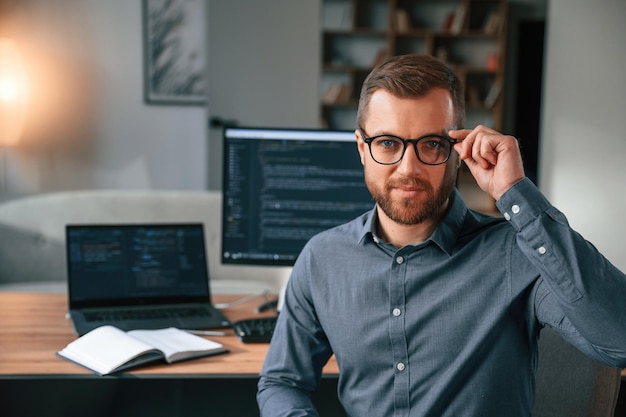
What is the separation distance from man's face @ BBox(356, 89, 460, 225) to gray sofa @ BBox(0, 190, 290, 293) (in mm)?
2144

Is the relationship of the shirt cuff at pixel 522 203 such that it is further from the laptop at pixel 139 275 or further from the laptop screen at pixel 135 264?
the laptop screen at pixel 135 264

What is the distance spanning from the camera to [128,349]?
1.64 meters

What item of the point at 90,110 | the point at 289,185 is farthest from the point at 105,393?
the point at 90,110

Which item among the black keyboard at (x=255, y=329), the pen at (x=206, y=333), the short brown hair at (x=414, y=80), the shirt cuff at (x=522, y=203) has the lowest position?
the pen at (x=206, y=333)

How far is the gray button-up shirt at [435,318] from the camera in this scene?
3.83 ft

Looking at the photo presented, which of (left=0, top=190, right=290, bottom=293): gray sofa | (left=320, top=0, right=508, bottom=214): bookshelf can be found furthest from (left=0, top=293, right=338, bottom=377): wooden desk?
(left=320, top=0, right=508, bottom=214): bookshelf

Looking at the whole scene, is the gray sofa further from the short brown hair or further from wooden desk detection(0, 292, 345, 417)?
the short brown hair

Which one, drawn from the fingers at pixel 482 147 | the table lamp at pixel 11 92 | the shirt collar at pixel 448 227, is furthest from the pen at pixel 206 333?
the table lamp at pixel 11 92

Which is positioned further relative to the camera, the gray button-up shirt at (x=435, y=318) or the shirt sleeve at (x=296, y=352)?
the shirt sleeve at (x=296, y=352)

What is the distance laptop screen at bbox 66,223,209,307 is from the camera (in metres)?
2.03

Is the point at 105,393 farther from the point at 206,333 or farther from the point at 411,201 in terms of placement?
the point at 411,201

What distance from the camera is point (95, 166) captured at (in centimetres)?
477

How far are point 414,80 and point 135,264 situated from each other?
1104 millimetres

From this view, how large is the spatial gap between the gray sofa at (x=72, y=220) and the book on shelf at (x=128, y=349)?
165cm
